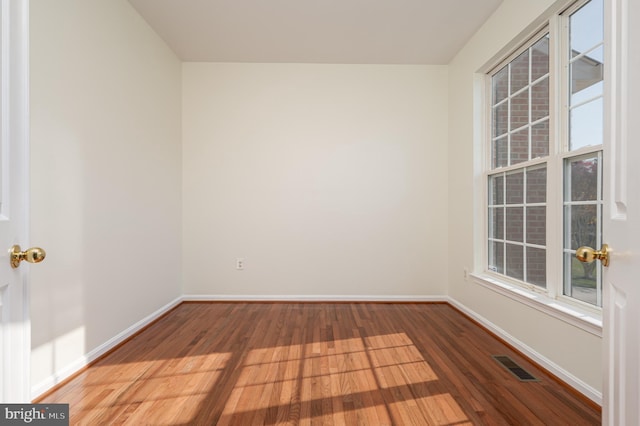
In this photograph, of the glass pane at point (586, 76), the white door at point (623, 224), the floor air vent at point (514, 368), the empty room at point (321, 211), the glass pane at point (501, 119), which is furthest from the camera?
the glass pane at point (501, 119)

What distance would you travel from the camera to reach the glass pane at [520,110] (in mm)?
2762

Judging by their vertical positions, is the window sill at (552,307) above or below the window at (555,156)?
below

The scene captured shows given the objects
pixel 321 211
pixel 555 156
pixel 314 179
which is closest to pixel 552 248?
pixel 555 156

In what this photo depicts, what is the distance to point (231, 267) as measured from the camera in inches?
162

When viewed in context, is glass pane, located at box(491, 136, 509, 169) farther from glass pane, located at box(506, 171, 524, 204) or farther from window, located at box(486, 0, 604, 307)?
glass pane, located at box(506, 171, 524, 204)

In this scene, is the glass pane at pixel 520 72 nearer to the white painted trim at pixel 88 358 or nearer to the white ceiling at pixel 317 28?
the white ceiling at pixel 317 28

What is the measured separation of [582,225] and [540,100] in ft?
3.44

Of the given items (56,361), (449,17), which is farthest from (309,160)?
(56,361)

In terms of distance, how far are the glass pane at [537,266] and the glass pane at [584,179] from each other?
0.53 meters

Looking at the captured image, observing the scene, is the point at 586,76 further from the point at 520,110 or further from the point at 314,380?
the point at 314,380

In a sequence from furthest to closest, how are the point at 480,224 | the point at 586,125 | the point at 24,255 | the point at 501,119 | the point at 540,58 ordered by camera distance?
the point at 480,224, the point at 501,119, the point at 540,58, the point at 586,125, the point at 24,255

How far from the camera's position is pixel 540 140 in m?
2.59

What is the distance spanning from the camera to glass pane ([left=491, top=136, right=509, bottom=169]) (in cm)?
309

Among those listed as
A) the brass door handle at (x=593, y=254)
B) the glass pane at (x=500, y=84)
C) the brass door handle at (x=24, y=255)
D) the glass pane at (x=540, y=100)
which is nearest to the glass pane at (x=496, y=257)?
the glass pane at (x=540, y=100)
